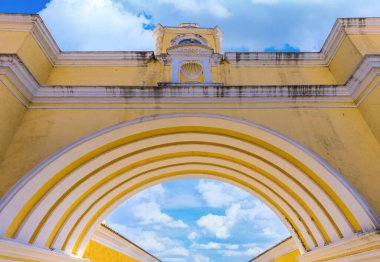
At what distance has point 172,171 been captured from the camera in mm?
6848

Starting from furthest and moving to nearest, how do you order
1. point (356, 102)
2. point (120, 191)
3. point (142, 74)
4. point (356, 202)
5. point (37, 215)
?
point (120, 191) → point (142, 74) → point (356, 102) → point (37, 215) → point (356, 202)

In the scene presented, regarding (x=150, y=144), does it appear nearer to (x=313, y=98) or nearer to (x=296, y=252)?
(x=313, y=98)

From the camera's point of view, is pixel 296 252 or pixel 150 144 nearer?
pixel 150 144

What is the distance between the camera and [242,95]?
17.4 feet

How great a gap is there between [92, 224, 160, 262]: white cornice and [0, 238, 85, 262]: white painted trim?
181 centimetres

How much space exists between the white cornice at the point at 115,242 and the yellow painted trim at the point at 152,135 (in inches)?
116

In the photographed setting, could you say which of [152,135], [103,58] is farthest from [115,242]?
[103,58]

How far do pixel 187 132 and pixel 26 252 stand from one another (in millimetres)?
3551

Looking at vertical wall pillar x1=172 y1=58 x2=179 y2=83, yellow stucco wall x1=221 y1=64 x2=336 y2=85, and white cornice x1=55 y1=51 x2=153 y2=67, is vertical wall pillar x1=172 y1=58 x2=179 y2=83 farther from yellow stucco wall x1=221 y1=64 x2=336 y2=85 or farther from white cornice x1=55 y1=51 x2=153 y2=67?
yellow stucco wall x1=221 y1=64 x2=336 y2=85

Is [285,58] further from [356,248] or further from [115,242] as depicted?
[115,242]

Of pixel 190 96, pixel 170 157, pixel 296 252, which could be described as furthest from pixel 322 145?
pixel 296 252

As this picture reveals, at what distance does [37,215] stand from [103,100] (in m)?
2.45

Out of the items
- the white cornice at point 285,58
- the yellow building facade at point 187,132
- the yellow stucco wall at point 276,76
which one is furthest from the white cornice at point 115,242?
the white cornice at point 285,58

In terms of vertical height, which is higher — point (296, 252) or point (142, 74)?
point (142, 74)
